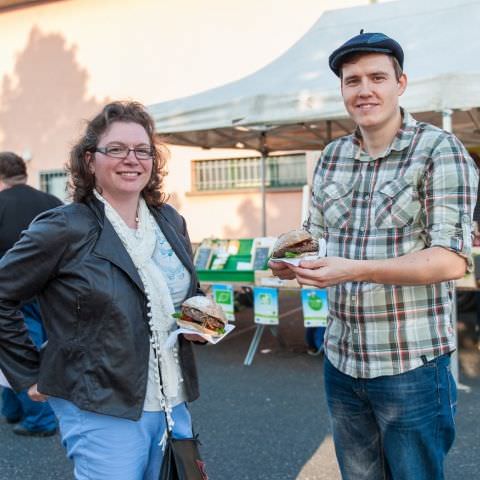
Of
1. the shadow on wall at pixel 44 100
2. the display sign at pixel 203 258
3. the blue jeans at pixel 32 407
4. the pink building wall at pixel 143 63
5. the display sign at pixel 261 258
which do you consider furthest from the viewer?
the shadow on wall at pixel 44 100

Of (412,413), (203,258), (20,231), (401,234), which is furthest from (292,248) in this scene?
(203,258)

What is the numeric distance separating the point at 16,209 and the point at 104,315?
266cm

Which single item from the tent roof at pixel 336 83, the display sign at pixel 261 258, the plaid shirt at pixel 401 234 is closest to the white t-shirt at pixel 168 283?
the plaid shirt at pixel 401 234

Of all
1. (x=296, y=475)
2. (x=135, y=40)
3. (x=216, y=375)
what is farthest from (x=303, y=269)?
(x=135, y=40)

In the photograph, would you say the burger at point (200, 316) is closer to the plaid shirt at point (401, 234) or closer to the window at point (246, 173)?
the plaid shirt at point (401, 234)

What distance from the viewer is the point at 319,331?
5824 millimetres

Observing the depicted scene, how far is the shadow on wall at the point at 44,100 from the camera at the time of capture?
43.4ft

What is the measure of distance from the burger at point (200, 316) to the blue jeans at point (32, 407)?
237 centimetres

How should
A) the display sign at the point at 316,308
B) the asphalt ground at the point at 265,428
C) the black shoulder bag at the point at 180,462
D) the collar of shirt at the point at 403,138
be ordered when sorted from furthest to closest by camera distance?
the display sign at the point at 316,308 → the asphalt ground at the point at 265,428 → the black shoulder bag at the point at 180,462 → the collar of shirt at the point at 403,138

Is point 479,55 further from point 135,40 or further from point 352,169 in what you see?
point 135,40

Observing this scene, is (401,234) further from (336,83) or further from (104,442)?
(336,83)

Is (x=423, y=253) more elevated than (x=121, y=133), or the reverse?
(x=121, y=133)

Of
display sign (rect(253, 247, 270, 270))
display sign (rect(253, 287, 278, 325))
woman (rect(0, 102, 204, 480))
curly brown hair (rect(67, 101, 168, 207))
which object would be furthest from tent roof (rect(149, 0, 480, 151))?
woman (rect(0, 102, 204, 480))

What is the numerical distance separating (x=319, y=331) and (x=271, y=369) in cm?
71
